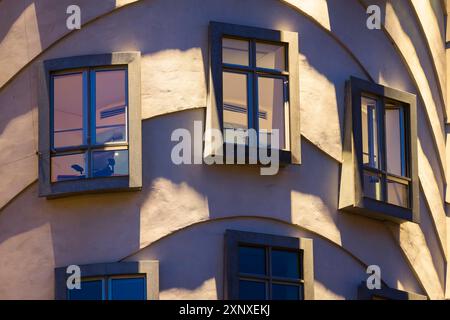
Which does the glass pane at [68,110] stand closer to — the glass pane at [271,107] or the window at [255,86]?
the window at [255,86]

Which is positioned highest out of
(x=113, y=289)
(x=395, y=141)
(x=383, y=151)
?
(x=395, y=141)

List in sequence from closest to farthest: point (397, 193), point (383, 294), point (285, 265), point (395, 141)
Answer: point (285, 265)
point (383, 294)
point (397, 193)
point (395, 141)

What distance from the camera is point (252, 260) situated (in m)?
25.7

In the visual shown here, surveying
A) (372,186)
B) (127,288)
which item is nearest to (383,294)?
(372,186)

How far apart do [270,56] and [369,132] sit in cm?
182

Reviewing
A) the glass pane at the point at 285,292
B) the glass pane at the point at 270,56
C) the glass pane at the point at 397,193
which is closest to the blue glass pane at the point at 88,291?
the glass pane at the point at 285,292

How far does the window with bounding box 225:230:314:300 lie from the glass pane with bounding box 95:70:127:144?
1.95m

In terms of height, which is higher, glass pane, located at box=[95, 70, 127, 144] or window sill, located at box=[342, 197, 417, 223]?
glass pane, located at box=[95, 70, 127, 144]

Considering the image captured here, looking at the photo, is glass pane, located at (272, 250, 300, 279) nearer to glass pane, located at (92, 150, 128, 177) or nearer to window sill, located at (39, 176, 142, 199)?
window sill, located at (39, 176, 142, 199)

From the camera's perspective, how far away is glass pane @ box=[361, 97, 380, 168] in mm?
27125

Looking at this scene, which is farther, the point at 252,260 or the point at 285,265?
the point at 285,265

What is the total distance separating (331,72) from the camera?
1067 inches

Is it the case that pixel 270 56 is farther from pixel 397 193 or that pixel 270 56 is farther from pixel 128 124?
pixel 397 193

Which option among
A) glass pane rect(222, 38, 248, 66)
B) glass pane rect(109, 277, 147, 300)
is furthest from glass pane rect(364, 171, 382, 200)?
glass pane rect(109, 277, 147, 300)
